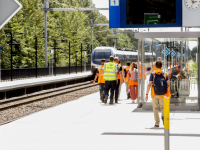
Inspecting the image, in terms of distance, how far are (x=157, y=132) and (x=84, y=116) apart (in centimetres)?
344

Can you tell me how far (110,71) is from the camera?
16.2 metres

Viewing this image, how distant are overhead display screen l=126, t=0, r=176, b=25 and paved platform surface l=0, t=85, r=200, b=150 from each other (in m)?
3.71

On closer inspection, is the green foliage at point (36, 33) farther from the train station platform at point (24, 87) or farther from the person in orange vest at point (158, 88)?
the person in orange vest at point (158, 88)

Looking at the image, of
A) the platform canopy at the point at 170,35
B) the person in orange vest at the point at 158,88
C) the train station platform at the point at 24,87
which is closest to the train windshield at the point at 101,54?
the train station platform at the point at 24,87

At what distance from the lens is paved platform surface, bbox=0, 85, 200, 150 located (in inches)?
328

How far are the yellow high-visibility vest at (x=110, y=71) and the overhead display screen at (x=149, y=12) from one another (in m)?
1.73

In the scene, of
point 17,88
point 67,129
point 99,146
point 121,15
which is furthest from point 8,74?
point 99,146

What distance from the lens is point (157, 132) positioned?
998 centimetres

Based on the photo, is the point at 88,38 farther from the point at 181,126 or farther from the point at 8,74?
the point at 181,126

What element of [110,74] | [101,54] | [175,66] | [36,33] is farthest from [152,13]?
[36,33]

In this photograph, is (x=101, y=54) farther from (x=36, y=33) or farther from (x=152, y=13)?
(x=152, y=13)

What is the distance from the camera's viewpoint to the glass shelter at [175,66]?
48.1 feet

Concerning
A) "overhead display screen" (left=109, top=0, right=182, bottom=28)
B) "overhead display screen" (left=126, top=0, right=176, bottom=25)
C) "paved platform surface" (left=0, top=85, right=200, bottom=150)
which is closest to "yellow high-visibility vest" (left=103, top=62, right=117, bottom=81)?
"overhead display screen" (left=109, top=0, right=182, bottom=28)

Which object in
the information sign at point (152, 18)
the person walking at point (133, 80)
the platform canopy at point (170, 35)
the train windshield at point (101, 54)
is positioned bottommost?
the person walking at point (133, 80)
